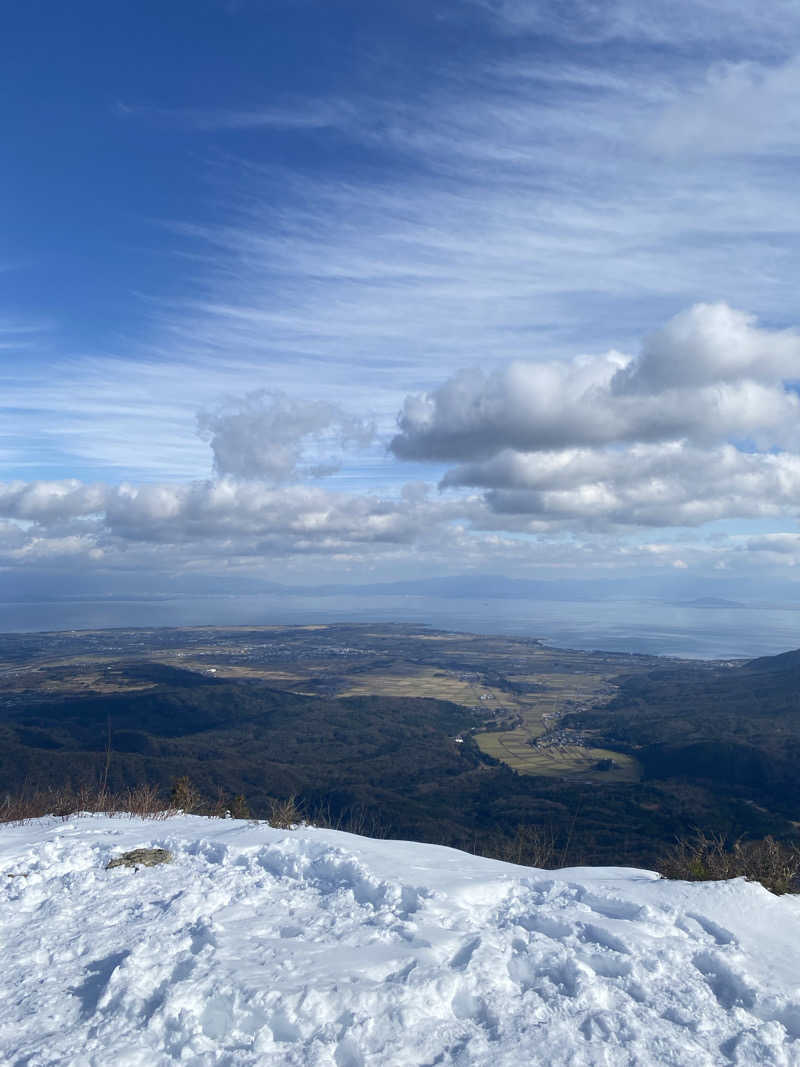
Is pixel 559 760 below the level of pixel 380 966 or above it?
below

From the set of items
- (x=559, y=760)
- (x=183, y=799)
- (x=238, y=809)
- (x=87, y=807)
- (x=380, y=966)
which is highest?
(x=380, y=966)

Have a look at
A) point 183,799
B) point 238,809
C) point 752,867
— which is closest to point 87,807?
point 183,799

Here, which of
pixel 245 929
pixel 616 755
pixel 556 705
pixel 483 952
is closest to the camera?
pixel 483 952

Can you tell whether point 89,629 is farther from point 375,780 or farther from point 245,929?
point 245,929

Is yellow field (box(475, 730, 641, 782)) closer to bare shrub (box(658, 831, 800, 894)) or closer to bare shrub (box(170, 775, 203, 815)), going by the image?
bare shrub (box(170, 775, 203, 815))

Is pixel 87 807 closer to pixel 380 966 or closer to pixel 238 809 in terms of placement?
pixel 238 809

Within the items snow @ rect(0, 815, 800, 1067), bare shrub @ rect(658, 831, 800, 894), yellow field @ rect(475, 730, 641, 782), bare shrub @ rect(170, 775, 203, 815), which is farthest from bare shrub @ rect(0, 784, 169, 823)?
yellow field @ rect(475, 730, 641, 782)

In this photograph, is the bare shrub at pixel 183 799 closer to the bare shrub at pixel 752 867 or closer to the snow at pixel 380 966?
the snow at pixel 380 966

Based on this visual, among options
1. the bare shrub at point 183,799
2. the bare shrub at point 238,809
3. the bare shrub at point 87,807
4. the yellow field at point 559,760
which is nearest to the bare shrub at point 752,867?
the bare shrub at point 238,809

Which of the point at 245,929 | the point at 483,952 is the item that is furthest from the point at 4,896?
the point at 483,952
